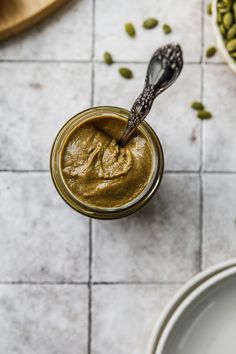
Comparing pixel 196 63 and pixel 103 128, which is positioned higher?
pixel 196 63

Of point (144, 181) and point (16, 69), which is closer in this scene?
point (144, 181)

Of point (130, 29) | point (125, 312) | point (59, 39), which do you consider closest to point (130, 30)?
point (130, 29)

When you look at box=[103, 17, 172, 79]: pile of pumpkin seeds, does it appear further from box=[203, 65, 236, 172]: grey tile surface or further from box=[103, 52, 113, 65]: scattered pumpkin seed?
box=[203, 65, 236, 172]: grey tile surface

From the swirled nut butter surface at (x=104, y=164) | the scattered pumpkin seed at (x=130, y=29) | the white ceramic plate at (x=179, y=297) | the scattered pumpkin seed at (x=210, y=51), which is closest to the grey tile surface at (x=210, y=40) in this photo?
the scattered pumpkin seed at (x=210, y=51)

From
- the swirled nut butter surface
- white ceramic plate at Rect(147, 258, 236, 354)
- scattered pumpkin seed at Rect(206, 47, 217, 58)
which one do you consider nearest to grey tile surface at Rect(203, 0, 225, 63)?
scattered pumpkin seed at Rect(206, 47, 217, 58)

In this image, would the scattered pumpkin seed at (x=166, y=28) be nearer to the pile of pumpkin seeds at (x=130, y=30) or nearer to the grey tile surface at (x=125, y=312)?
the pile of pumpkin seeds at (x=130, y=30)

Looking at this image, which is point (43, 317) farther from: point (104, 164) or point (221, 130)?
point (221, 130)

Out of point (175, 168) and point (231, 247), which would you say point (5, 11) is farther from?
point (231, 247)

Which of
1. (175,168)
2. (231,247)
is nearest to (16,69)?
(175,168)
